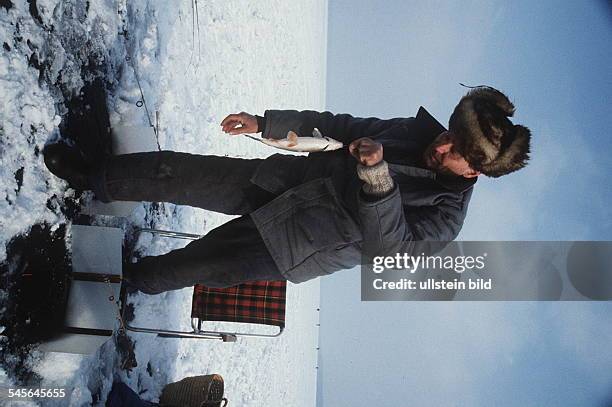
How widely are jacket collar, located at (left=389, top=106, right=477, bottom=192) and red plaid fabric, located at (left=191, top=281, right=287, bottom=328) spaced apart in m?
0.91

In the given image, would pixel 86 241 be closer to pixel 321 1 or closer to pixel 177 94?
pixel 177 94

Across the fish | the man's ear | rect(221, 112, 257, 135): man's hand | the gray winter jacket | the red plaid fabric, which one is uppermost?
rect(221, 112, 257, 135): man's hand

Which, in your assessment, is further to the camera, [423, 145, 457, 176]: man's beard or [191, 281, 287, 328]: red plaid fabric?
[191, 281, 287, 328]: red plaid fabric

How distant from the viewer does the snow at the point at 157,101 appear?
1564 millimetres

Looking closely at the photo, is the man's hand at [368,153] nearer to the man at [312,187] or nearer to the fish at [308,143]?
the man at [312,187]

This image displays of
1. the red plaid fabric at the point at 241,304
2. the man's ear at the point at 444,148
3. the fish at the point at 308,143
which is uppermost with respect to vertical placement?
the fish at the point at 308,143

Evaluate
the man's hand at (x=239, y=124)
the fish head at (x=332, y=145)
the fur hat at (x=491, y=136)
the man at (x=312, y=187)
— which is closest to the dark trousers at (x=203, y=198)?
the man at (x=312, y=187)

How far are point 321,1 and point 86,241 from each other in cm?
836

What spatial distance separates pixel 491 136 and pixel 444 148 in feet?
0.54

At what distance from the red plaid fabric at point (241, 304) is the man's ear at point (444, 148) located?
1025mm

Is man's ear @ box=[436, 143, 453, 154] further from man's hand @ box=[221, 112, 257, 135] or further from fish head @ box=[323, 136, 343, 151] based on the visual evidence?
man's hand @ box=[221, 112, 257, 135]

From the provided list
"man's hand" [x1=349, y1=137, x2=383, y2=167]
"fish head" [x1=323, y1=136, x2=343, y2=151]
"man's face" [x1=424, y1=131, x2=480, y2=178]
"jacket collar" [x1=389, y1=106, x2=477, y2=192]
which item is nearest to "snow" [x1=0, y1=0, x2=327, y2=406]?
"fish head" [x1=323, y1=136, x2=343, y2=151]

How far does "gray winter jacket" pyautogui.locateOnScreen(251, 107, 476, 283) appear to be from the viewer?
1523 mm

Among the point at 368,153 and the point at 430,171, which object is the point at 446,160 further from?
the point at 368,153
